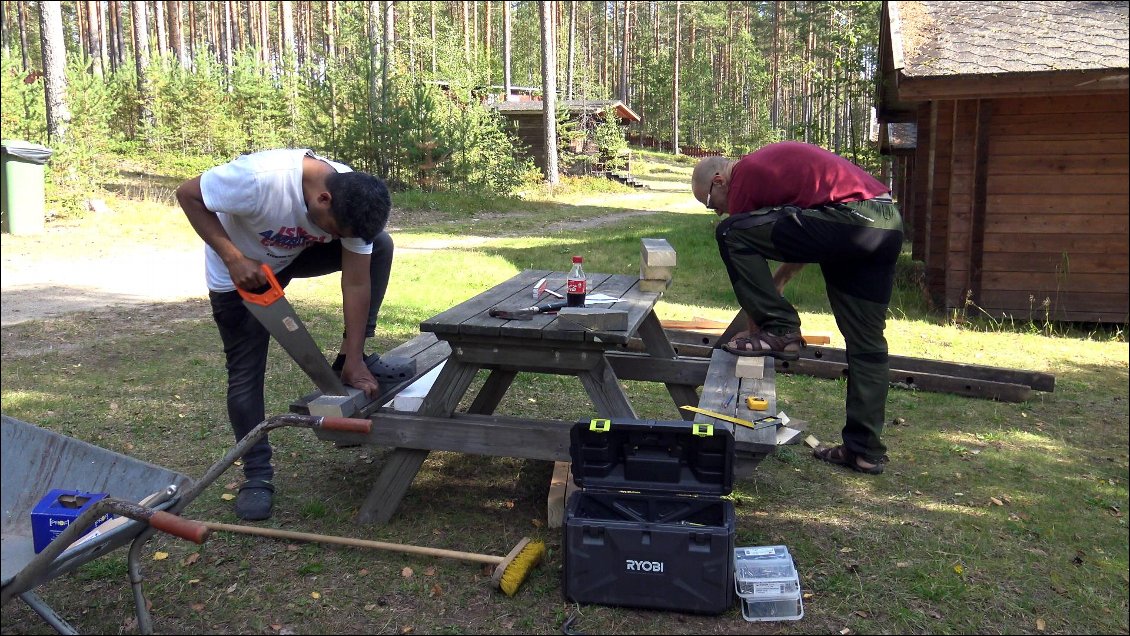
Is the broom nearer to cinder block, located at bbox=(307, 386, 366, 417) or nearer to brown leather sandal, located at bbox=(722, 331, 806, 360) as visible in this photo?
cinder block, located at bbox=(307, 386, 366, 417)

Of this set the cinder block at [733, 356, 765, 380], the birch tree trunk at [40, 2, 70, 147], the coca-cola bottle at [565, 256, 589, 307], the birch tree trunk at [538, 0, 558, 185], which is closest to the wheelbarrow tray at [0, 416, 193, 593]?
the coca-cola bottle at [565, 256, 589, 307]

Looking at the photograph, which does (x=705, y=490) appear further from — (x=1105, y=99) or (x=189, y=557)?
(x=1105, y=99)

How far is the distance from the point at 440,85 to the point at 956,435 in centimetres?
1875

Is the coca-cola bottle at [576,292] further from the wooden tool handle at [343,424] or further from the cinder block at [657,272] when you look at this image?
the wooden tool handle at [343,424]

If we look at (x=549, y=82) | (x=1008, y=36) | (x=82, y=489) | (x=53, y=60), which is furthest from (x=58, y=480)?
(x=549, y=82)

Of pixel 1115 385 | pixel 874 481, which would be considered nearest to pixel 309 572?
pixel 874 481

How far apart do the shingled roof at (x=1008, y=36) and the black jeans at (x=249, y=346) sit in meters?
6.01

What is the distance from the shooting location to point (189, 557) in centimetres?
353

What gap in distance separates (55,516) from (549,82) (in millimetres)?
24532

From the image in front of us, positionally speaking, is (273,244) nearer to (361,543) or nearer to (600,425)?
(361,543)

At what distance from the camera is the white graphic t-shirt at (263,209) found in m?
3.30

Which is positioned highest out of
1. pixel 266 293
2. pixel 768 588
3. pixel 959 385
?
pixel 266 293

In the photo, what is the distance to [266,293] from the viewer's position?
11.1ft

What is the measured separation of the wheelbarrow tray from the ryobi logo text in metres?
1.55
